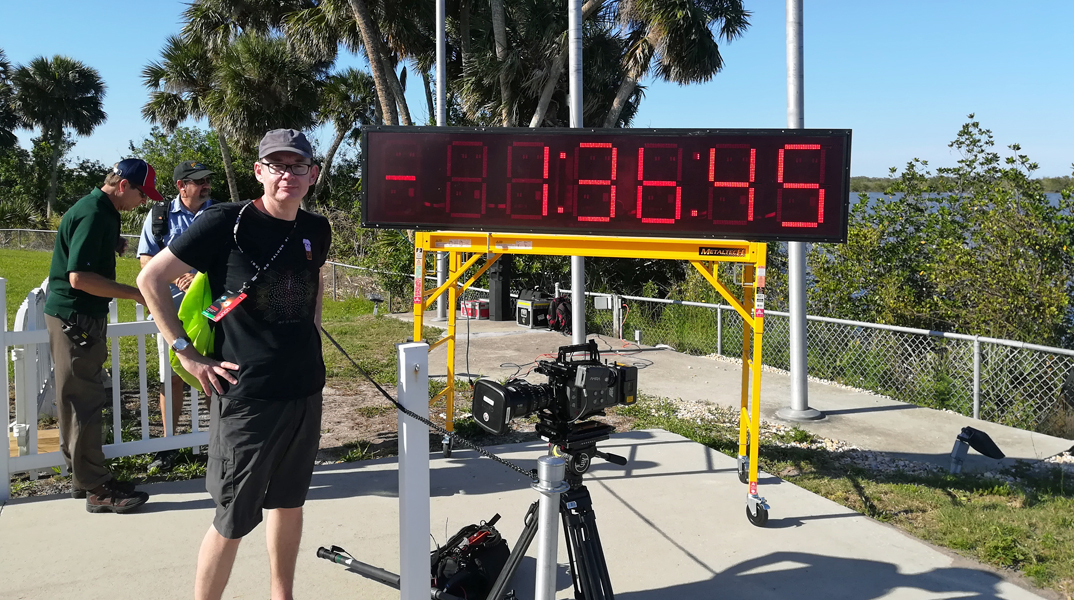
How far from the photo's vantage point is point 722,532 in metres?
4.26

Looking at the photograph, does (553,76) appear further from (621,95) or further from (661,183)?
(661,183)

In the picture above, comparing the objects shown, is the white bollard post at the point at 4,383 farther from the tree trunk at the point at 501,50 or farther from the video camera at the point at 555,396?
the tree trunk at the point at 501,50

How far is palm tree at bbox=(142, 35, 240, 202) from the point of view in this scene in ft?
86.4

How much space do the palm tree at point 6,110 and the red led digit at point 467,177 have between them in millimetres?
46562

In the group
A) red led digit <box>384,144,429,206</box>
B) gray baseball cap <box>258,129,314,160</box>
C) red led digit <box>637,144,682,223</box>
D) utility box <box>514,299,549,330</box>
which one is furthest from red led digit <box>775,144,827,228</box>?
utility box <box>514,299,549,330</box>

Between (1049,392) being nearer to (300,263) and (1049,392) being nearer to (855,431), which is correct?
(855,431)

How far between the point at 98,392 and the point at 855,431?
5693 millimetres

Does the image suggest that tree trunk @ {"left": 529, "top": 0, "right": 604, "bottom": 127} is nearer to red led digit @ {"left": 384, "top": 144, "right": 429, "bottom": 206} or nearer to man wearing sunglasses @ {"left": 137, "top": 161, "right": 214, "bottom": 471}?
man wearing sunglasses @ {"left": 137, "top": 161, "right": 214, "bottom": 471}

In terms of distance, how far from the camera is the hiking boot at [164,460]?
5.16m

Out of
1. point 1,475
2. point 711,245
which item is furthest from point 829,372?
point 1,475

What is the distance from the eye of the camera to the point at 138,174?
4301 mm

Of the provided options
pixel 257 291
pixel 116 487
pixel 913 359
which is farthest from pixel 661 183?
pixel 913 359

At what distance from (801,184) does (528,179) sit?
154 cm

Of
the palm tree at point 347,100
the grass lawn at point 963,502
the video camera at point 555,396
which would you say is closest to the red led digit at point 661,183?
the video camera at point 555,396
